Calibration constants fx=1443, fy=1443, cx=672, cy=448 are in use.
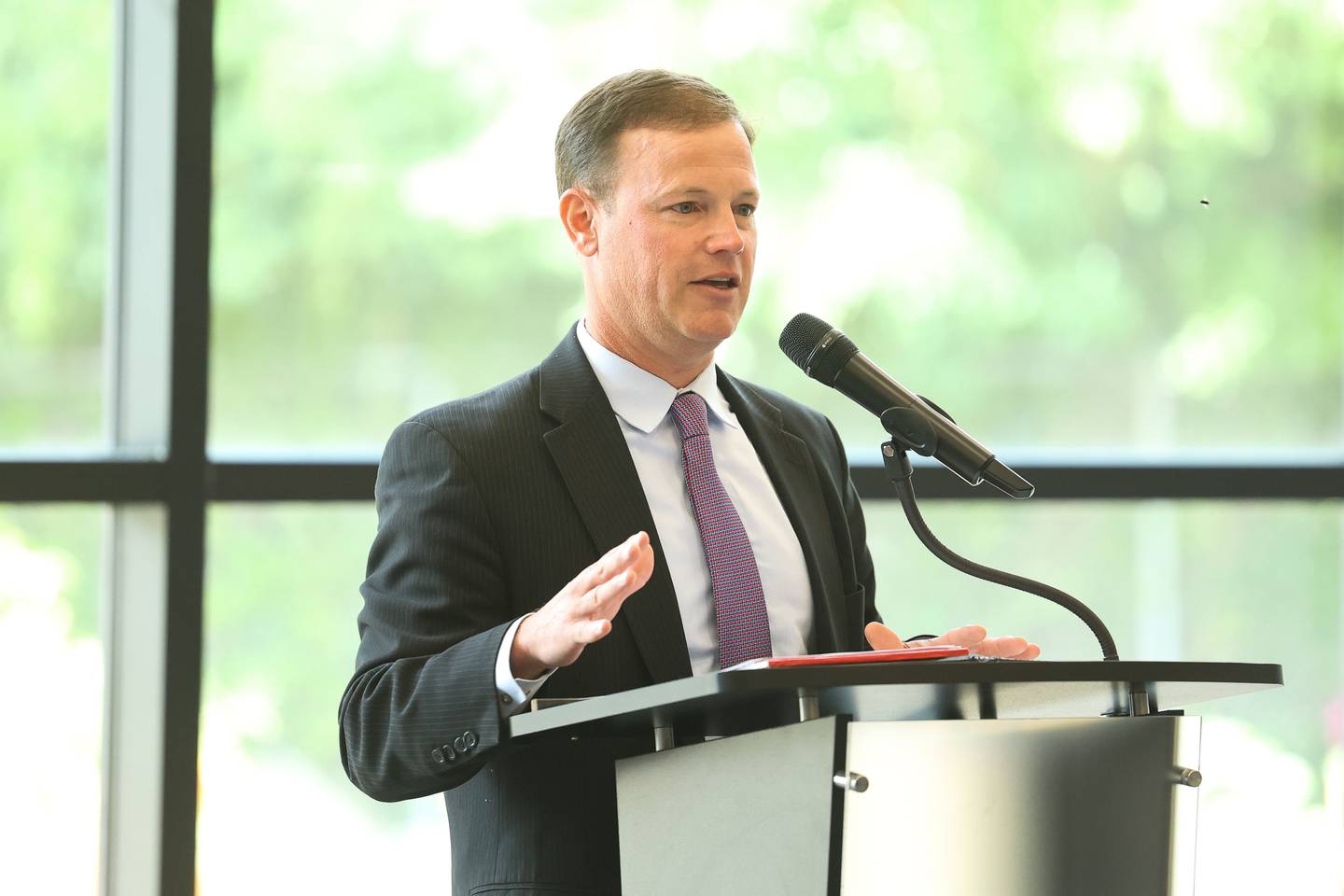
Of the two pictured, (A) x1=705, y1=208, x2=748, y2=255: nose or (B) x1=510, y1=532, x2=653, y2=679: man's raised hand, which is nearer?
(B) x1=510, y1=532, x2=653, y2=679: man's raised hand

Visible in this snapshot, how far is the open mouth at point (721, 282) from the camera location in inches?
83.8

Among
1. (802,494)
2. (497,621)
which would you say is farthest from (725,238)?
(497,621)

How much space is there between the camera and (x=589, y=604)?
146 cm

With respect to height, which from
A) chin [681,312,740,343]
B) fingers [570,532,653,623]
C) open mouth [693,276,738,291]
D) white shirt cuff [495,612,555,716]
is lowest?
white shirt cuff [495,612,555,716]

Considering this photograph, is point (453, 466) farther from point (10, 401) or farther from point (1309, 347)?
point (1309, 347)

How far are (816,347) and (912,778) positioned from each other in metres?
Result: 0.66

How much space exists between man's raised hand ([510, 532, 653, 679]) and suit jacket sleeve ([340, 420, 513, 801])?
0.12 metres

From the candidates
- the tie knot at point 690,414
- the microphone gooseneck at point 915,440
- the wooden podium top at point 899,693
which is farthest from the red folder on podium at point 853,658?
the tie knot at point 690,414

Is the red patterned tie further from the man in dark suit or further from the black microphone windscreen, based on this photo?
the black microphone windscreen

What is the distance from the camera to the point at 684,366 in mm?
2244

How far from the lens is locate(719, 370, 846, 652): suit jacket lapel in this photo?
7.11 ft

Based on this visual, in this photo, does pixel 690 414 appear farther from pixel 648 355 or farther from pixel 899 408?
pixel 899 408

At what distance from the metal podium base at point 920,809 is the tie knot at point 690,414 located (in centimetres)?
73

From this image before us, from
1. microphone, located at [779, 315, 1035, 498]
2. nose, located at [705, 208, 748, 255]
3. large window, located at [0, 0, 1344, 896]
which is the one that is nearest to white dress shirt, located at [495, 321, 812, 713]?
nose, located at [705, 208, 748, 255]
